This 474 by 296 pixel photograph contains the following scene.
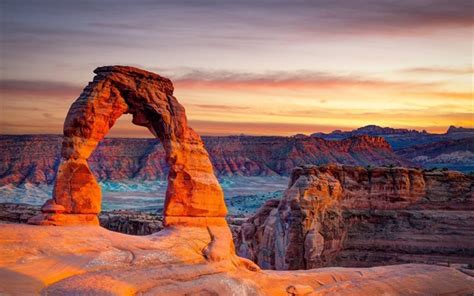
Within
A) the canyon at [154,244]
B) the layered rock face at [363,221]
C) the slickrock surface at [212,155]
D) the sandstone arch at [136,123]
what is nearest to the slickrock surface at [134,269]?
the canyon at [154,244]

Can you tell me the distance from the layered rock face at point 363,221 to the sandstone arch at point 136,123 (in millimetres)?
13330

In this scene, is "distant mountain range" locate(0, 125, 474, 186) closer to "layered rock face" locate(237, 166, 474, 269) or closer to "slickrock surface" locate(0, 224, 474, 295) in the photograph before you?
"layered rock face" locate(237, 166, 474, 269)

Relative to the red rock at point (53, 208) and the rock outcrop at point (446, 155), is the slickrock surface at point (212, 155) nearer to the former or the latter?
the rock outcrop at point (446, 155)

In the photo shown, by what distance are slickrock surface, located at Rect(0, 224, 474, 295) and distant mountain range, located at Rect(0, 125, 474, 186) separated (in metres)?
113

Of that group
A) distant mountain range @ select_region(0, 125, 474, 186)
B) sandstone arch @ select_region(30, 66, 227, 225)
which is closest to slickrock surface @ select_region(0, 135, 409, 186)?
distant mountain range @ select_region(0, 125, 474, 186)

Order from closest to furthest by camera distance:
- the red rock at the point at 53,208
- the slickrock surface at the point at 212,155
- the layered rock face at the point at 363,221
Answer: the red rock at the point at 53,208 < the layered rock face at the point at 363,221 < the slickrock surface at the point at 212,155

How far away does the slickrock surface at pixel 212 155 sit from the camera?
129750 mm

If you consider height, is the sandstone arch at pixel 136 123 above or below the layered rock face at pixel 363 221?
above

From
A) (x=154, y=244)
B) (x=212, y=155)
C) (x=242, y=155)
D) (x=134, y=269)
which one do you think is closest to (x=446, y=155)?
(x=242, y=155)

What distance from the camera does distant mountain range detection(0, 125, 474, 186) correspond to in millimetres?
131375

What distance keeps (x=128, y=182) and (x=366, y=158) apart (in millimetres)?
59363

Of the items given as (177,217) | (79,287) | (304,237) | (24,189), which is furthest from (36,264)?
(24,189)

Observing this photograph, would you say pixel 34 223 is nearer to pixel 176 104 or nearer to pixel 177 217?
pixel 177 217

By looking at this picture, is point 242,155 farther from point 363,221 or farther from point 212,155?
point 363,221
